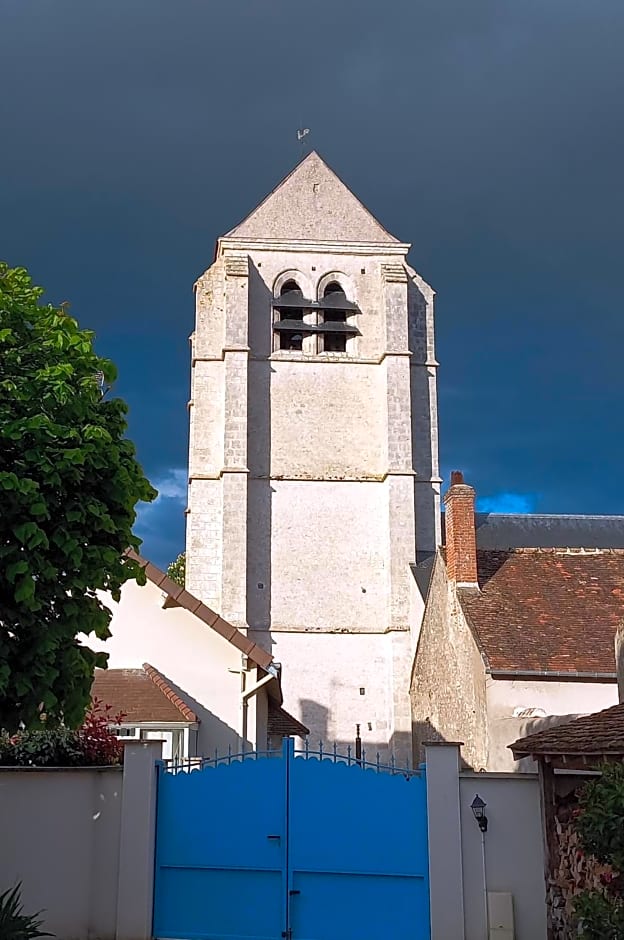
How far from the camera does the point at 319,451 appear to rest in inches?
1407

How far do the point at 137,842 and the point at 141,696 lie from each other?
4821 mm

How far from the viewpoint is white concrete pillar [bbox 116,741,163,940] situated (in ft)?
34.3

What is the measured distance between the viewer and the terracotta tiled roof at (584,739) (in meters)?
8.39

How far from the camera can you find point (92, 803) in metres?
10.8

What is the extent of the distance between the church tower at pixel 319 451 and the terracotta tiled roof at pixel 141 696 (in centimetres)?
1691

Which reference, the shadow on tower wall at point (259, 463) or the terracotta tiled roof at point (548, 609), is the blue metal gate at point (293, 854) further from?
the shadow on tower wall at point (259, 463)

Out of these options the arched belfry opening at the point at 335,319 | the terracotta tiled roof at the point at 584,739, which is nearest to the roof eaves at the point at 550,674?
the terracotta tiled roof at the point at 584,739

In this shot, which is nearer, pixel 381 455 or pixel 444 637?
pixel 444 637

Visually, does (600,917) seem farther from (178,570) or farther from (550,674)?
(178,570)

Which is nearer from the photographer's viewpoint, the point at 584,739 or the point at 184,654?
the point at 584,739

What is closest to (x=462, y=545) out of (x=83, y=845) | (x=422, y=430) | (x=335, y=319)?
(x=83, y=845)

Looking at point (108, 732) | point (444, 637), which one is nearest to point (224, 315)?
point (444, 637)

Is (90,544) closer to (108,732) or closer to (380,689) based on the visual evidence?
(108,732)

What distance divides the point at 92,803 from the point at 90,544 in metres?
3.51
